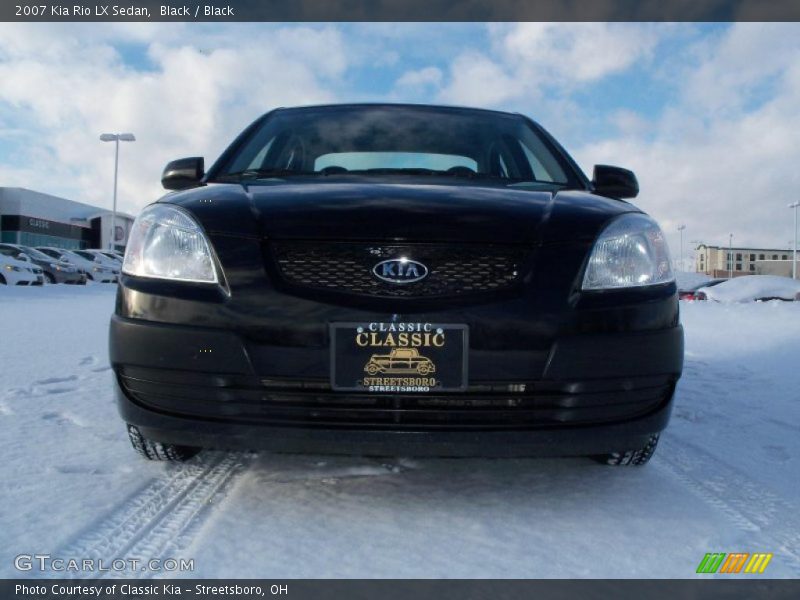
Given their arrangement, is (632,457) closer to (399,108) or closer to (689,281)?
(399,108)

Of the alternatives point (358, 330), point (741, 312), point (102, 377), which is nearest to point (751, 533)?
point (358, 330)

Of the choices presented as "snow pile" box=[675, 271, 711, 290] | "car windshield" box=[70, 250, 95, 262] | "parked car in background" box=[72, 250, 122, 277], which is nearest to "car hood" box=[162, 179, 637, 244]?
"snow pile" box=[675, 271, 711, 290]

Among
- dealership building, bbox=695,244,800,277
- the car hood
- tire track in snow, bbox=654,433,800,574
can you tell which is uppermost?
dealership building, bbox=695,244,800,277

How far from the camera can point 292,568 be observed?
1.60 m

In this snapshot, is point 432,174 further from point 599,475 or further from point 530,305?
point 599,475

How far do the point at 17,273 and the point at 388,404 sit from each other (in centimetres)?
1718

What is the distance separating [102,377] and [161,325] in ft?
8.07

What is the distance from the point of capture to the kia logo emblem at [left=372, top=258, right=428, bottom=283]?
1.85 m

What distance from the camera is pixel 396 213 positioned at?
6.51 feet

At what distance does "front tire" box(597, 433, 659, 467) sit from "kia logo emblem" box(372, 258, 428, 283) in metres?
1.02

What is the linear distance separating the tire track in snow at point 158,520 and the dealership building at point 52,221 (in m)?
40.9

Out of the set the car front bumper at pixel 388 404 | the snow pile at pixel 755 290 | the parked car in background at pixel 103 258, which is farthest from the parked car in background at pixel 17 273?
the car front bumper at pixel 388 404
